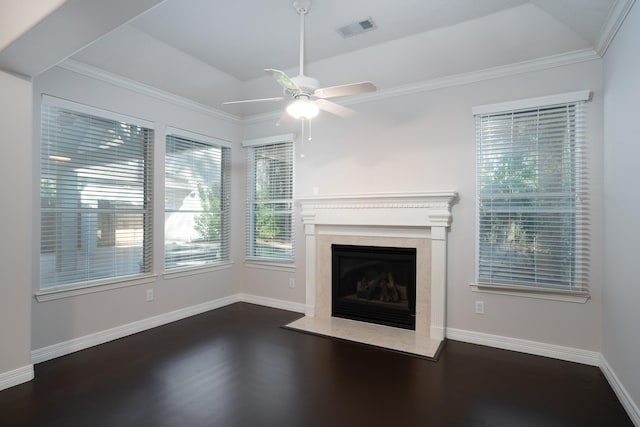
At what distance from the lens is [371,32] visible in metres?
3.20

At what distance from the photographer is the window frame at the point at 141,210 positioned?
297cm

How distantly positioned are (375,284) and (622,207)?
2.41 m

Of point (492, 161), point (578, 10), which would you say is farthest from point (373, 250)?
point (578, 10)

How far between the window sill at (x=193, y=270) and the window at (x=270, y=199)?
41cm

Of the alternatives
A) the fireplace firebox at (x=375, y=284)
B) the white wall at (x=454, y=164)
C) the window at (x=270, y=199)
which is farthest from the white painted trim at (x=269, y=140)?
the fireplace firebox at (x=375, y=284)

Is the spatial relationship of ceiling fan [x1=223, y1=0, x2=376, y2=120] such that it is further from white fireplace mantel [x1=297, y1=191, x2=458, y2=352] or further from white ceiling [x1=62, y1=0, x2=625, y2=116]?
white fireplace mantel [x1=297, y1=191, x2=458, y2=352]

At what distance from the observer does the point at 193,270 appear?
14.4 feet

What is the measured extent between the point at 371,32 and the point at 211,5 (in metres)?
1.43

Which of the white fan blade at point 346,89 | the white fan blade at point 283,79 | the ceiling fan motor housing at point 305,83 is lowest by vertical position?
the white fan blade at point 346,89

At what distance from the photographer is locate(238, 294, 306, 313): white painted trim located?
15.0 feet

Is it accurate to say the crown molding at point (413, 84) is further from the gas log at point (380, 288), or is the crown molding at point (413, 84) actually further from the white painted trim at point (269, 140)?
the gas log at point (380, 288)

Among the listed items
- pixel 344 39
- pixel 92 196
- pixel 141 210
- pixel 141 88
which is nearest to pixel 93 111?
pixel 141 88

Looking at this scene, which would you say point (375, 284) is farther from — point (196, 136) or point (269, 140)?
point (196, 136)

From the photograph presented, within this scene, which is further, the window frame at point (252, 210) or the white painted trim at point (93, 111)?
the window frame at point (252, 210)
